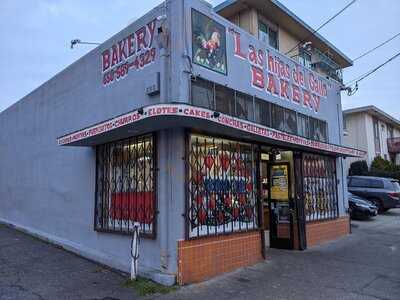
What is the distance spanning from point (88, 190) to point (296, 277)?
518cm

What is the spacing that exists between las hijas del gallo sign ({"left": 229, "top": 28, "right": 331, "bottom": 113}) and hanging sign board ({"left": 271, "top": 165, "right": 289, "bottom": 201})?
1960 millimetres

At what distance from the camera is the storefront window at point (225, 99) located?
8.36 metres

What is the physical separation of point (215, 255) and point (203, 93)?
3.18 m

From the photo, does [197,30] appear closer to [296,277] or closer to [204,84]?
[204,84]

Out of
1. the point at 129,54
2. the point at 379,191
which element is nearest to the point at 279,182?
Answer: the point at 129,54

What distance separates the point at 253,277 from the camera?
7.77 m

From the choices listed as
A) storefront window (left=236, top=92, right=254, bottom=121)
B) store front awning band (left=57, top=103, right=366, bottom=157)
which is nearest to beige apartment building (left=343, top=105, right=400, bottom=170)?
storefront window (left=236, top=92, right=254, bottom=121)

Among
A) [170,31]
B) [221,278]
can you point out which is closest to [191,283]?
[221,278]

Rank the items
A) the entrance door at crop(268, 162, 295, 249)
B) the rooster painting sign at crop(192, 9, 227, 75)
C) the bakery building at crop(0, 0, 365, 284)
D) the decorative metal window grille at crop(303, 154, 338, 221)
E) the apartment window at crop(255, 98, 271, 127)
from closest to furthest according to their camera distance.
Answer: the bakery building at crop(0, 0, 365, 284) < the rooster painting sign at crop(192, 9, 227, 75) < the apartment window at crop(255, 98, 271, 127) < the entrance door at crop(268, 162, 295, 249) < the decorative metal window grille at crop(303, 154, 338, 221)

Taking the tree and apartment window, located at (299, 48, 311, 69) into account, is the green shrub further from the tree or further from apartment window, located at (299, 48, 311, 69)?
apartment window, located at (299, 48, 311, 69)

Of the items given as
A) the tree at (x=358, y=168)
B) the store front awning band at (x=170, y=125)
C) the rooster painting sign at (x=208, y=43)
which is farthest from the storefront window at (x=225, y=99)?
the tree at (x=358, y=168)

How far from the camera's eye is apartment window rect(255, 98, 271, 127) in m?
9.66

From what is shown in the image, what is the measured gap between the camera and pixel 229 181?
8.57 meters

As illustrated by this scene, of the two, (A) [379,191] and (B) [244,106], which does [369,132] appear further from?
(B) [244,106]
